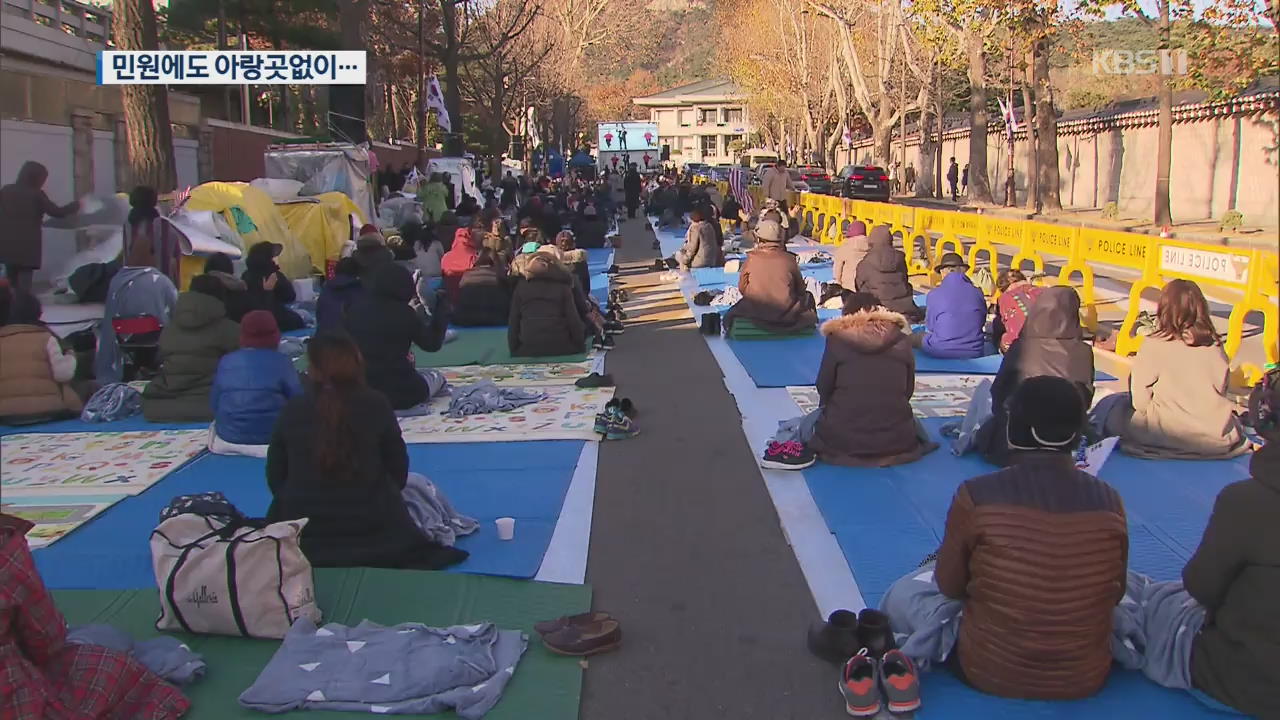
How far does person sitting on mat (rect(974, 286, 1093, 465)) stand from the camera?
7.14m

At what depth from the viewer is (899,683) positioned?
13.3 feet

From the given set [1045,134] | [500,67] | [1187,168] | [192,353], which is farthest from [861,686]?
[500,67]

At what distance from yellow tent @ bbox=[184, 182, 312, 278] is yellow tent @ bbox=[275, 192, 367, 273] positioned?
0.21 meters

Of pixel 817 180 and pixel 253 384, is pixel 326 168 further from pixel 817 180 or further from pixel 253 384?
pixel 817 180

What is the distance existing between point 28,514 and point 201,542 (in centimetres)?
253

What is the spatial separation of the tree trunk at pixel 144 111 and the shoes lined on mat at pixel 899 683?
42.7 feet

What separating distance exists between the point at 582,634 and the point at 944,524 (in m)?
2.45

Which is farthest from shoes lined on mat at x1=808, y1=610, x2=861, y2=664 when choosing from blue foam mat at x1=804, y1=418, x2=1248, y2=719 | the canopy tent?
the canopy tent

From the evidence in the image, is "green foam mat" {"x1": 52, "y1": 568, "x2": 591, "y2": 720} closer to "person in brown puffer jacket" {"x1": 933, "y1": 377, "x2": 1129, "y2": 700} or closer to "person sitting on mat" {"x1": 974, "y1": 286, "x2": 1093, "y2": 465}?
"person in brown puffer jacket" {"x1": 933, "y1": 377, "x2": 1129, "y2": 700}

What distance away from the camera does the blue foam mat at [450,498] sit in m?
5.61

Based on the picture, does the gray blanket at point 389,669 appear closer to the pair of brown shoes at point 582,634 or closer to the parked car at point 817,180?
the pair of brown shoes at point 582,634

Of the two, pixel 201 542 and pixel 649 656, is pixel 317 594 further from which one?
pixel 649 656

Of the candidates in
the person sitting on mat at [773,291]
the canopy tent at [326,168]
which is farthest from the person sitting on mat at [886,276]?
the canopy tent at [326,168]

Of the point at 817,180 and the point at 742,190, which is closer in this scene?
the point at 742,190
